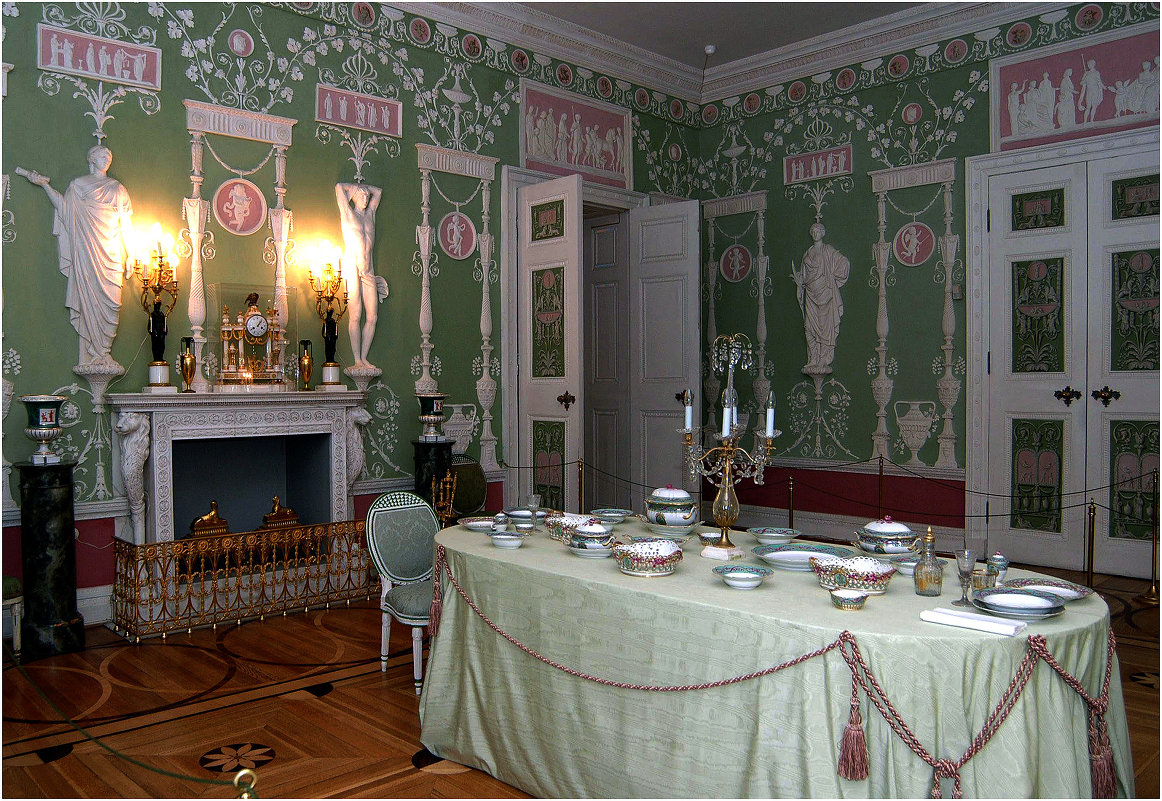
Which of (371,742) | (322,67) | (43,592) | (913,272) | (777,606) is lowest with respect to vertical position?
(371,742)

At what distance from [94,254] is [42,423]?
1059 mm

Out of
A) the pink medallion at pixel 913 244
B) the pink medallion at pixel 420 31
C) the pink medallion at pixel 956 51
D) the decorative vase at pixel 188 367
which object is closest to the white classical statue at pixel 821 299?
the pink medallion at pixel 913 244

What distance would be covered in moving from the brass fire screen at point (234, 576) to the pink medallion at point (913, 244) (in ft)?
15.5

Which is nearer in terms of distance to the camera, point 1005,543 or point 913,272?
point 1005,543

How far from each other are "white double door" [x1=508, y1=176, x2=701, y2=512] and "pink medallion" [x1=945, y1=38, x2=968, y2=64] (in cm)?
223

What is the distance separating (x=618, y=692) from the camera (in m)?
2.87

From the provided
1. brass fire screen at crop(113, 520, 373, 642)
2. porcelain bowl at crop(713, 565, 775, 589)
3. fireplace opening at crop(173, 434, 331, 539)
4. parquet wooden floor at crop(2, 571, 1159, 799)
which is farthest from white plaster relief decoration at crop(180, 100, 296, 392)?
porcelain bowl at crop(713, 565, 775, 589)

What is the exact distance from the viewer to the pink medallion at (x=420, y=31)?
6.57 meters

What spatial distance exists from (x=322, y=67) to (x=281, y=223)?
113cm

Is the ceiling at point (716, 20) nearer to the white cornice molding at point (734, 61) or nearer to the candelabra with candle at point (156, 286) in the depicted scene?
the white cornice molding at point (734, 61)

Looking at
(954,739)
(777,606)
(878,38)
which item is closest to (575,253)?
(878,38)

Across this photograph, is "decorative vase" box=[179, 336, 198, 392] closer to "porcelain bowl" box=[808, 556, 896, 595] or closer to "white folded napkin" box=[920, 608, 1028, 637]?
"porcelain bowl" box=[808, 556, 896, 595]

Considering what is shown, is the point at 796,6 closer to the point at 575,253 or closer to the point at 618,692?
the point at 575,253

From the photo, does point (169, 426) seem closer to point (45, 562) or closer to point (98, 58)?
point (45, 562)
